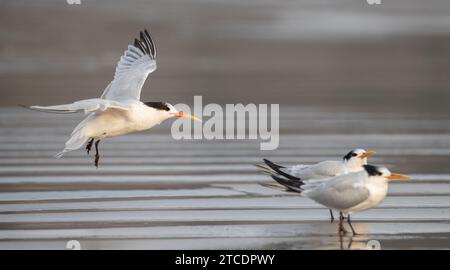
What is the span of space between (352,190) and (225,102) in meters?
13.9

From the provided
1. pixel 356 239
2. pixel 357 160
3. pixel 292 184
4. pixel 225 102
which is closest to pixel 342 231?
pixel 356 239

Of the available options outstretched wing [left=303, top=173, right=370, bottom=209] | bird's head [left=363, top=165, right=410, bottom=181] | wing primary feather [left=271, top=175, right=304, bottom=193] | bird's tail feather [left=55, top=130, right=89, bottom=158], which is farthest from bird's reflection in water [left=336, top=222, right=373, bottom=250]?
bird's tail feather [left=55, top=130, right=89, bottom=158]

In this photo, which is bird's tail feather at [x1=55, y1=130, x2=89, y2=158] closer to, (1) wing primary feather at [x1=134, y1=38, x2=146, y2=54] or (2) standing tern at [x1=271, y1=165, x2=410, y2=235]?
(1) wing primary feather at [x1=134, y1=38, x2=146, y2=54]

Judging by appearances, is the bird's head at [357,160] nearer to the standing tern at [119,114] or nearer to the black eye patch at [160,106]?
the standing tern at [119,114]

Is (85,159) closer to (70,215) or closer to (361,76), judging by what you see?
(70,215)

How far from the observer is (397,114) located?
24781 mm

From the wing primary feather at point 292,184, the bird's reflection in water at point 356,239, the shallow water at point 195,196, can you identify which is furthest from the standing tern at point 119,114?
the bird's reflection in water at point 356,239

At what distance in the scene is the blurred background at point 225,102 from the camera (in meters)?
12.9

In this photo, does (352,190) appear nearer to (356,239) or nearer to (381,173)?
(381,173)

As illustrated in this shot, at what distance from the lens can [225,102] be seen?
1033 inches

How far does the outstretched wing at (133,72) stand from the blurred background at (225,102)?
1.28 metres

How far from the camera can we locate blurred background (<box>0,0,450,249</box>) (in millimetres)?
12891

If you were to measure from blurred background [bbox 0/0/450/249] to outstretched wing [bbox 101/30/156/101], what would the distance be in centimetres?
128
